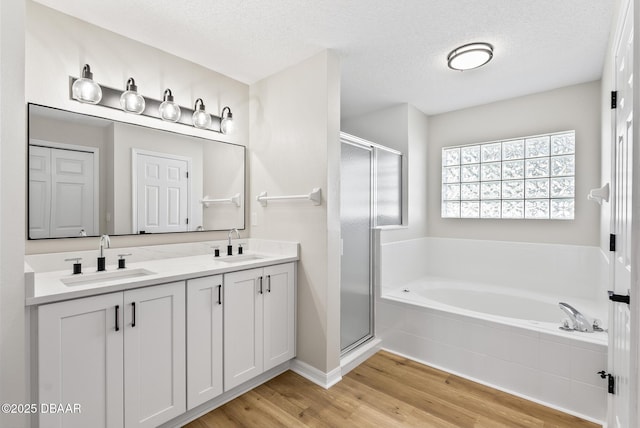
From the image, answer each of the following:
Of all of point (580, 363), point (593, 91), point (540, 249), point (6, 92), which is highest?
point (593, 91)

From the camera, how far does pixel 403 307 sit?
2.77m

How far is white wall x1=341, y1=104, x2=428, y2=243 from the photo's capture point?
344 cm

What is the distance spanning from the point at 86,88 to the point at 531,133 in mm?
3890

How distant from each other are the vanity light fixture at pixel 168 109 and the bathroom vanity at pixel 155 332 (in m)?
0.96

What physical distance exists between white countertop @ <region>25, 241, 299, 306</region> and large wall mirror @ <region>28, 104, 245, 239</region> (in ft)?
0.71

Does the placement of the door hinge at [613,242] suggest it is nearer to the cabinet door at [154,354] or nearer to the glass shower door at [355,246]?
the glass shower door at [355,246]

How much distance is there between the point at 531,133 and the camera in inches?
124

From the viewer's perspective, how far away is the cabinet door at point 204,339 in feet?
5.80

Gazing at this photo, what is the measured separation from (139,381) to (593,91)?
14.0 feet

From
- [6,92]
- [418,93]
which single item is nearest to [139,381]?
[6,92]

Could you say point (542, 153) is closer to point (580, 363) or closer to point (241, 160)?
point (580, 363)

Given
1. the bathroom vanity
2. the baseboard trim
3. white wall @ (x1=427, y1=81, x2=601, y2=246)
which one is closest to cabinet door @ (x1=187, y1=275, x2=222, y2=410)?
the bathroom vanity

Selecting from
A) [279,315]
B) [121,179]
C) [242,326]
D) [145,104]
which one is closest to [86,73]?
[145,104]

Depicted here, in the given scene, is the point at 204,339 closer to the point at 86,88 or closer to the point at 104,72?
the point at 86,88
